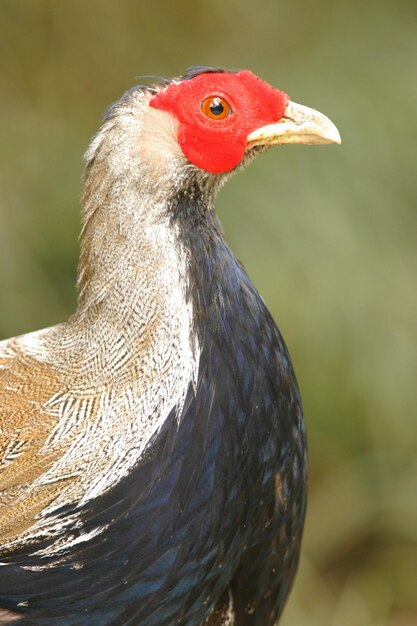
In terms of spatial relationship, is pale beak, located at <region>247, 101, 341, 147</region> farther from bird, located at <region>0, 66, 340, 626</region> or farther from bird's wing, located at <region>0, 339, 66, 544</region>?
bird's wing, located at <region>0, 339, 66, 544</region>

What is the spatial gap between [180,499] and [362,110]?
2.32m

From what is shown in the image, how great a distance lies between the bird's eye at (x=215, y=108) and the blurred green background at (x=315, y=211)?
159 centimetres

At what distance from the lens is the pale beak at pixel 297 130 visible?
226 centimetres

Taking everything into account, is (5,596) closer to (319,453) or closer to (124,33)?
(319,453)

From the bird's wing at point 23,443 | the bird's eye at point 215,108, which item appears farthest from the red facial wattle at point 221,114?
the bird's wing at point 23,443

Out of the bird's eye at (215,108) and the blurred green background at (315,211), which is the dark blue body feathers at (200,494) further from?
the blurred green background at (315,211)

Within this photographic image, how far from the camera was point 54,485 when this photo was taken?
2119mm

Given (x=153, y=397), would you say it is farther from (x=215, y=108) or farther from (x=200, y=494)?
(x=215, y=108)

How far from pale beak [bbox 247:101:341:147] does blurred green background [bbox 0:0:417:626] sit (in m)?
1.56

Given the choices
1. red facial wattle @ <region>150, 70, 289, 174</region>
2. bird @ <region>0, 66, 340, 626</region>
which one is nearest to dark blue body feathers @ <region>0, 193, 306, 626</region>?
bird @ <region>0, 66, 340, 626</region>

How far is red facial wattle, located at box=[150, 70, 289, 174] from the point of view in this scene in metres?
2.22

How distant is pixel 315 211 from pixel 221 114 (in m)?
1.70

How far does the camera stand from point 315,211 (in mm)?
3920

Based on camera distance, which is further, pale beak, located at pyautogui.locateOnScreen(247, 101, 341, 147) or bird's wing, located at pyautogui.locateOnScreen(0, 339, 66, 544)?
pale beak, located at pyautogui.locateOnScreen(247, 101, 341, 147)
